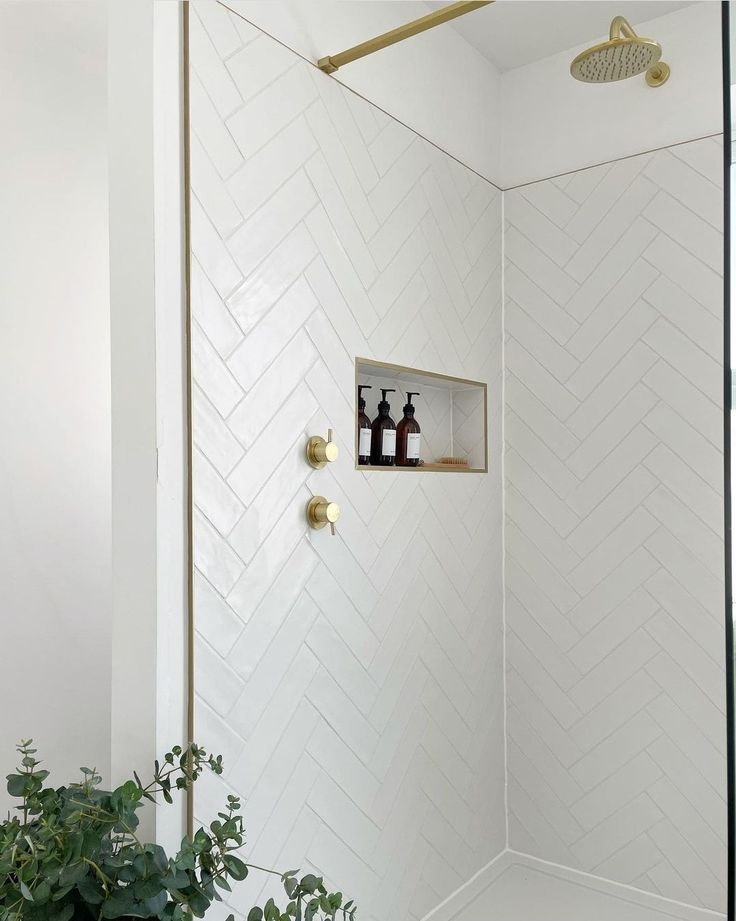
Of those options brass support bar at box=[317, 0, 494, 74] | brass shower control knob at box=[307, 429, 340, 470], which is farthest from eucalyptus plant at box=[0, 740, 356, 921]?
brass support bar at box=[317, 0, 494, 74]

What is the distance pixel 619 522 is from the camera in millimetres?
2416

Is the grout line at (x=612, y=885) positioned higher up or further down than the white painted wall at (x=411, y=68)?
further down

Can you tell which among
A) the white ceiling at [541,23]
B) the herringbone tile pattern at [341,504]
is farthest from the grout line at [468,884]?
the white ceiling at [541,23]

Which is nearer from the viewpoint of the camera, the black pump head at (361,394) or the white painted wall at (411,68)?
the white painted wall at (411,68)

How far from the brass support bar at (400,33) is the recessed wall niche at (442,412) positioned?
78 centimetres

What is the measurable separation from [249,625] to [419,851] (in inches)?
39.0

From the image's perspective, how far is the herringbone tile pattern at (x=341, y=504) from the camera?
5.15 feet

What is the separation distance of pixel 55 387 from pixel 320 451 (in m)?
0.72

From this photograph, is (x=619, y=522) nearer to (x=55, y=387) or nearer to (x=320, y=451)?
(x=320, y=451)

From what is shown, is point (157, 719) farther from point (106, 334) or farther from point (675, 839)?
point (675, 839)

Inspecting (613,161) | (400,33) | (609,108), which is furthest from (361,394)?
(609,108)

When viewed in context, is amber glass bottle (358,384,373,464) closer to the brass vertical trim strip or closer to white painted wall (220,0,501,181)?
the brass vertical trim strip

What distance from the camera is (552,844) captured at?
2500 millimetres

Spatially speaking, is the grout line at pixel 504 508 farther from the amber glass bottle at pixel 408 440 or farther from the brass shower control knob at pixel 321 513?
the brass shower control knob at pixel 321 513
